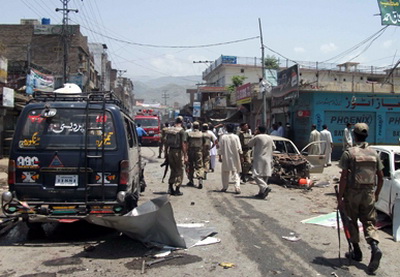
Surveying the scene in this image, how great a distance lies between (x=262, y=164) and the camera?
10211 mm

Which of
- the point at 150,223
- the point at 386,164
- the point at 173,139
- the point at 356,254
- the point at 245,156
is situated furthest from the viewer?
the point at 245,156

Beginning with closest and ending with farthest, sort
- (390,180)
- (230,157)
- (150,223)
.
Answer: (150,223), (390,180), (230,157)

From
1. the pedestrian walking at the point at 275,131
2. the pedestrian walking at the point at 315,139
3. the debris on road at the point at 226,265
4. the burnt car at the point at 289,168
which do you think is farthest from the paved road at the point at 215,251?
the pedestrian walking at the point at 275,131

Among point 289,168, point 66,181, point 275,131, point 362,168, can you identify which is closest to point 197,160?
point 289,168

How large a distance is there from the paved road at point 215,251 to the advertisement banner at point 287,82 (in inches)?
526

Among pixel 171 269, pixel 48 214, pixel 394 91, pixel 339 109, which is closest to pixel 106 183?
pixel 48 214

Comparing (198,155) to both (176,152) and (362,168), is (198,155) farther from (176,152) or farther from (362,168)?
(362,168)

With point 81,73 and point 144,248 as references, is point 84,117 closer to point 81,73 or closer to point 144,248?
point 144,248

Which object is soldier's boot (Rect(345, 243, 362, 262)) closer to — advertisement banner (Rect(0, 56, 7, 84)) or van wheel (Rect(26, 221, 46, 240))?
van wheel (Rect(26, 221, 46, 240))

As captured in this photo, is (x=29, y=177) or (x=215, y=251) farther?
(x=29, y=177)

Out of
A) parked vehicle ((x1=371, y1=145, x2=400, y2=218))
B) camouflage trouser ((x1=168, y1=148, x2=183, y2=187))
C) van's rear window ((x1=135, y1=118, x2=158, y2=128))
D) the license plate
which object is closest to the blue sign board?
van's rear window ((x1=135, y1=118, x2=158, y2=128))

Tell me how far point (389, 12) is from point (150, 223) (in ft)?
41.3

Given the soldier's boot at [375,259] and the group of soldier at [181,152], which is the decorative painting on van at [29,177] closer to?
the group of soldier at [181,152]

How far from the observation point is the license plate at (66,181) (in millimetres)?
6031
